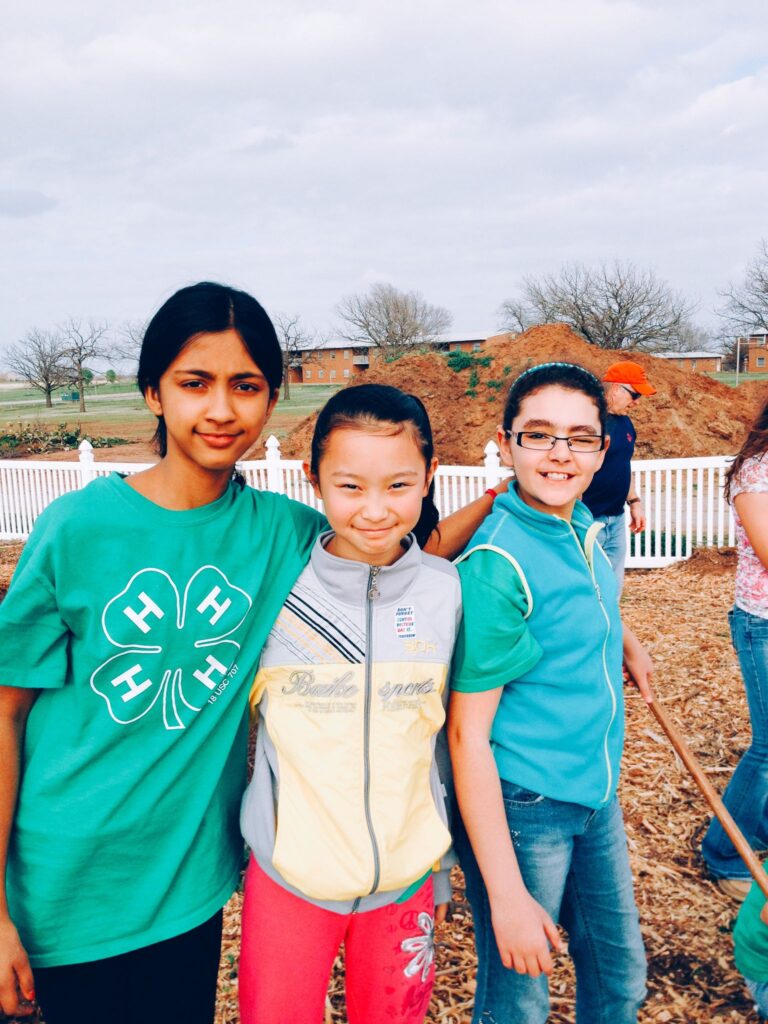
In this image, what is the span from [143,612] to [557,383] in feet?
3.71

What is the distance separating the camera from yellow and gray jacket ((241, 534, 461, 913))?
5.10 ft

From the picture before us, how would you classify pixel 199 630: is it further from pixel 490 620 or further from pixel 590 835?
pixel 590 835

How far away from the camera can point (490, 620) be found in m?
1.69

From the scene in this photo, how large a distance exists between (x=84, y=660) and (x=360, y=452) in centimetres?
72

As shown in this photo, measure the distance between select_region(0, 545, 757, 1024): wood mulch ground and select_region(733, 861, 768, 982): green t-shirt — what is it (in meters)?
0.71

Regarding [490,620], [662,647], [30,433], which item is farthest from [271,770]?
[30,433]

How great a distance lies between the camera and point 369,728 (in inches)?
62.9

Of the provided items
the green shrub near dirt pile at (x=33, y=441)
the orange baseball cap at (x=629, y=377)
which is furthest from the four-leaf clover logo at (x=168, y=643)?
the green shrub near dirt pile at (x=33, y=441)

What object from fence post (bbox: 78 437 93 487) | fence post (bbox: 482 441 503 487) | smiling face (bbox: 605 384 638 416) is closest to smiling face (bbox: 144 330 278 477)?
smiling face (bbox: 605 384 638 416)

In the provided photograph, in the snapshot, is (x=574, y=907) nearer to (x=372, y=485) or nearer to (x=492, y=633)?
(x=492, y=633)

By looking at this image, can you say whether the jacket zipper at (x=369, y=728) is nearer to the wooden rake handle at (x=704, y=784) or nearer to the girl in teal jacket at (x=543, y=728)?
the girl in teal jacket at (x=543, y=728)

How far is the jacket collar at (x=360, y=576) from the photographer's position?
168 cm

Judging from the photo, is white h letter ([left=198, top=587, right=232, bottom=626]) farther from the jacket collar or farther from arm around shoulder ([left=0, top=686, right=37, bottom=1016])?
arm around shoulder ([left=0, top=686, right=37, bottom=1016])

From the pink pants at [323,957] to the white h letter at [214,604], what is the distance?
1.91 feet
